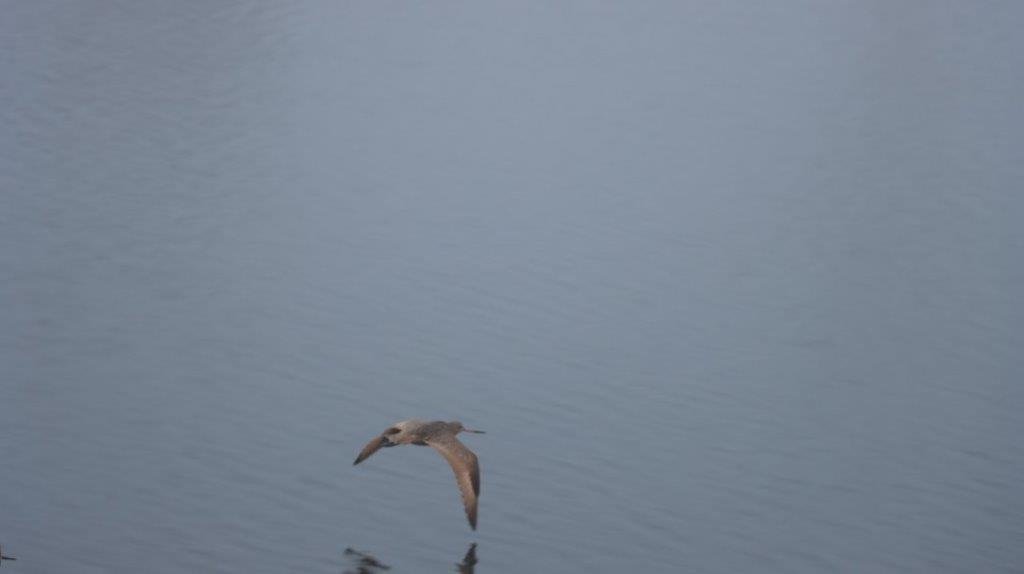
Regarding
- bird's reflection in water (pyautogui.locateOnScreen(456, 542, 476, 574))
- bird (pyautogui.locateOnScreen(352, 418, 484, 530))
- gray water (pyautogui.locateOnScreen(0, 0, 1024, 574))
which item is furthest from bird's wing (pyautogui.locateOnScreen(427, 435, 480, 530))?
gray water (pyautogui.locateOnScreen(0, 0, 1024, 574))

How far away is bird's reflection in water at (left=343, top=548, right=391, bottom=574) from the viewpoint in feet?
65.4

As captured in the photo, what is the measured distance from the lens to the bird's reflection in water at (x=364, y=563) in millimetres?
19922

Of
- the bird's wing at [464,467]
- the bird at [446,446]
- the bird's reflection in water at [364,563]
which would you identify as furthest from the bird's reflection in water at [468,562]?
the bird's wing at [464,467]

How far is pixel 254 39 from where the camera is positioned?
4644cm

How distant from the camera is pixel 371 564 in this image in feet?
65.9

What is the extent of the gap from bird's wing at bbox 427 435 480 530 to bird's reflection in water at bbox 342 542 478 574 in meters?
1.50

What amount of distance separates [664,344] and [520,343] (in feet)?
8.22

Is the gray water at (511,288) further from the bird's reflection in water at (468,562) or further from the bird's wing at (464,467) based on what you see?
the bird's wing at (464,467)

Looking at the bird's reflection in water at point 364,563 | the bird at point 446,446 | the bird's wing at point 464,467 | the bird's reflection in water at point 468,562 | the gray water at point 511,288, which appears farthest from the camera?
the gray water at point 511,288

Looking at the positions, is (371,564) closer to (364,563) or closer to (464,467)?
(364,563)

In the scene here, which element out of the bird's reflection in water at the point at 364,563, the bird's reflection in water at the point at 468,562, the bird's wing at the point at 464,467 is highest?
the bird's wing at the point at 464,467

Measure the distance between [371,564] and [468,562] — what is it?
1.18 m

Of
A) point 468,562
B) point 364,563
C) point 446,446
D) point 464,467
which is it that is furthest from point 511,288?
point 464,467

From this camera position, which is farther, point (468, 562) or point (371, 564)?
point (468, 562)
